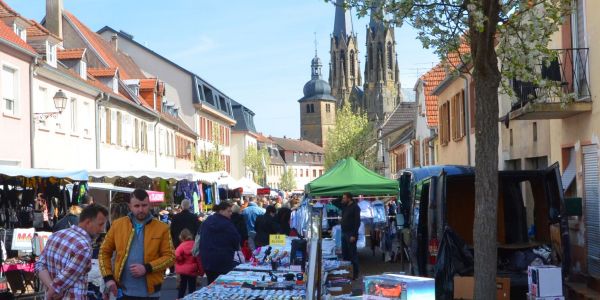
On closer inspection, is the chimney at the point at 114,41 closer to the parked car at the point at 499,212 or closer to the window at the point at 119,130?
the window at the point at 119,130

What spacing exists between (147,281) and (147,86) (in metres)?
38.8

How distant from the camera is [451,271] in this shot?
11.2m

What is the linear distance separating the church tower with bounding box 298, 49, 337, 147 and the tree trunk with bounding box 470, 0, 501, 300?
149923 mm

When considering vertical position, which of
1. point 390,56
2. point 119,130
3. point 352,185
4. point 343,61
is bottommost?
point 352,185

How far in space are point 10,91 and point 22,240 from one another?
10711 mm

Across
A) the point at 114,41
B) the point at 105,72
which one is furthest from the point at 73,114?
the point at 114,41

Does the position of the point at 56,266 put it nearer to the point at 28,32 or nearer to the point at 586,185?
the point at 586,185

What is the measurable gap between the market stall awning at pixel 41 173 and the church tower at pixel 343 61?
132 m

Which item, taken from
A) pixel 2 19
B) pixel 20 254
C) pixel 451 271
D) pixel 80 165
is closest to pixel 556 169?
pixel 451 271

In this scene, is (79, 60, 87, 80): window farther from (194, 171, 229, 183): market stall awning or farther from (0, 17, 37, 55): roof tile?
(194, 171, 229, 183): market stall awning

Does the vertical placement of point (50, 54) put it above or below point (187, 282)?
above

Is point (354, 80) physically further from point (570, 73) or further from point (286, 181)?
point (570, 73)

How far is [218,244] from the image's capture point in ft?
39.0

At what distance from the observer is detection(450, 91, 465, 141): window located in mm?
27172
